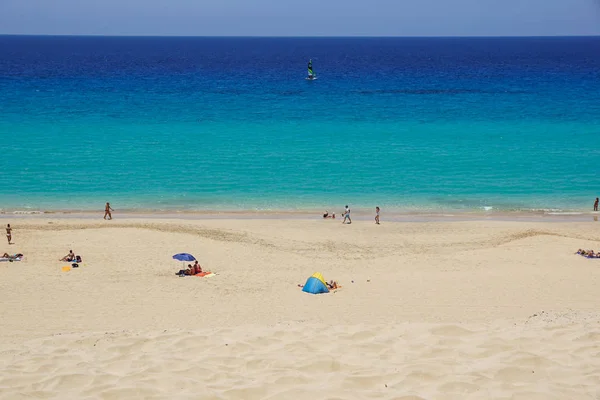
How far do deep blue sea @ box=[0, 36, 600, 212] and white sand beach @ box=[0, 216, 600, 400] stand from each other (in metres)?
5.33

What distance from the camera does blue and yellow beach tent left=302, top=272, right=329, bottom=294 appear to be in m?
20.0

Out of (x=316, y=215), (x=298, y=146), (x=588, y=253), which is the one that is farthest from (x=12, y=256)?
(x=298, y=146)

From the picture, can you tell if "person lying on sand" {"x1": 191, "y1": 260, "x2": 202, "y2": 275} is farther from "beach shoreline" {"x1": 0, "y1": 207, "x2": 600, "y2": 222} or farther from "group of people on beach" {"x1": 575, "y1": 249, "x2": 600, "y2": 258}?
"group of people on beach" {"x1": 575, "y1": 249, "x2": 600, "y2": 258}

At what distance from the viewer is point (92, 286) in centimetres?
2039

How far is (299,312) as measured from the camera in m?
18.0

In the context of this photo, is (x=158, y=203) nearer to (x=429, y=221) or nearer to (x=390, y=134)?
(x=429, y=221)

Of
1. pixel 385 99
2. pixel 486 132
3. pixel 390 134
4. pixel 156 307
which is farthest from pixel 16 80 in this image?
pixel 156 307

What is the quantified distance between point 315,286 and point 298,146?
2861cm

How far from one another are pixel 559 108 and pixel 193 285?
5318cm

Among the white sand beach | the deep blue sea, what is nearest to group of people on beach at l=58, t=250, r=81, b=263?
the white sand beach

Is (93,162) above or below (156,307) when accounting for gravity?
above

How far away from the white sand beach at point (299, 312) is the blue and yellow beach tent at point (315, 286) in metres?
0.46

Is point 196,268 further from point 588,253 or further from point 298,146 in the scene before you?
point 298,146

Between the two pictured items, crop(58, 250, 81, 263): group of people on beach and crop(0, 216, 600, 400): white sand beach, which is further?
crop(58, 250, 81, 263): group of people on beach
